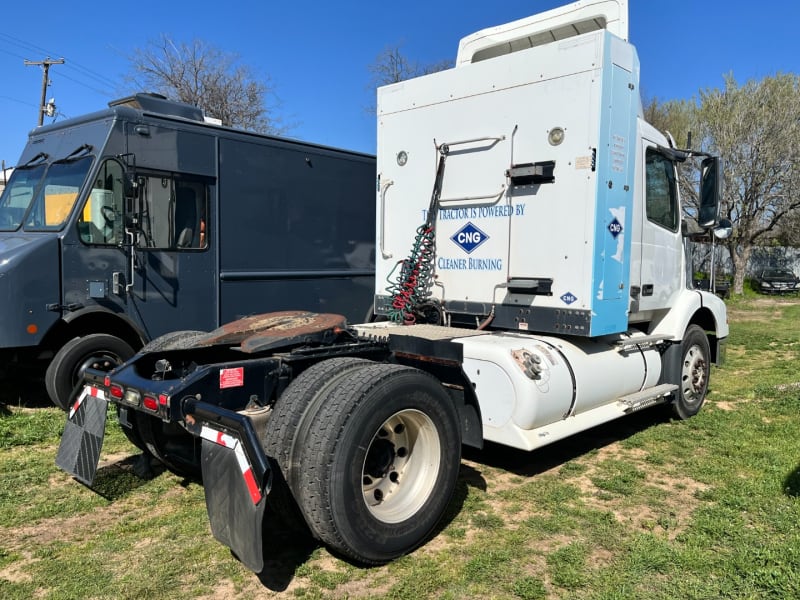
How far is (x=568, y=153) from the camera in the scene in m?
5.13

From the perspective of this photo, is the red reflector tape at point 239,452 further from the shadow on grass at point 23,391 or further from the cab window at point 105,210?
the shadow on grass at point 23,391

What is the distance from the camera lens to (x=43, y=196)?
680cm

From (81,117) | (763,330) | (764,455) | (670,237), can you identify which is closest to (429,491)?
(764,455)

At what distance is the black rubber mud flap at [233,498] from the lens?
293cm

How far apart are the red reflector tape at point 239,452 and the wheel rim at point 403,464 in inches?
32.7

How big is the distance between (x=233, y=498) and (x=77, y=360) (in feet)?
12.9

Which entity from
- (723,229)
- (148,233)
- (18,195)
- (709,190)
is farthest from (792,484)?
(18,195)

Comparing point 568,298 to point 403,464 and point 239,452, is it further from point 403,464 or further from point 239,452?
point 239,452

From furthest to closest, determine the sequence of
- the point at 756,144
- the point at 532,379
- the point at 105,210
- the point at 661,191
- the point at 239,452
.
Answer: the point at 756,144, the point at 105,210, the point at 661,191, the point at 532,379, the point at 239,452

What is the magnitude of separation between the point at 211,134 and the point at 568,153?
4293mm

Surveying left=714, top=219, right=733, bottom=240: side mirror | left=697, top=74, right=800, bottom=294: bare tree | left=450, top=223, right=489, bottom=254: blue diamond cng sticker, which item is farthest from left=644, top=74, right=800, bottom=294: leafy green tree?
left=450, top=223, right=489, bottom=254: blue diamond cng sticker

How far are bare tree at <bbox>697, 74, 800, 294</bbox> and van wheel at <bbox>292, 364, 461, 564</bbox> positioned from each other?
24018 millimetres

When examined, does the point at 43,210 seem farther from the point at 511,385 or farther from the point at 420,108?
the point at 511,385

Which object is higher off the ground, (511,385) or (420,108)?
(420,108)
